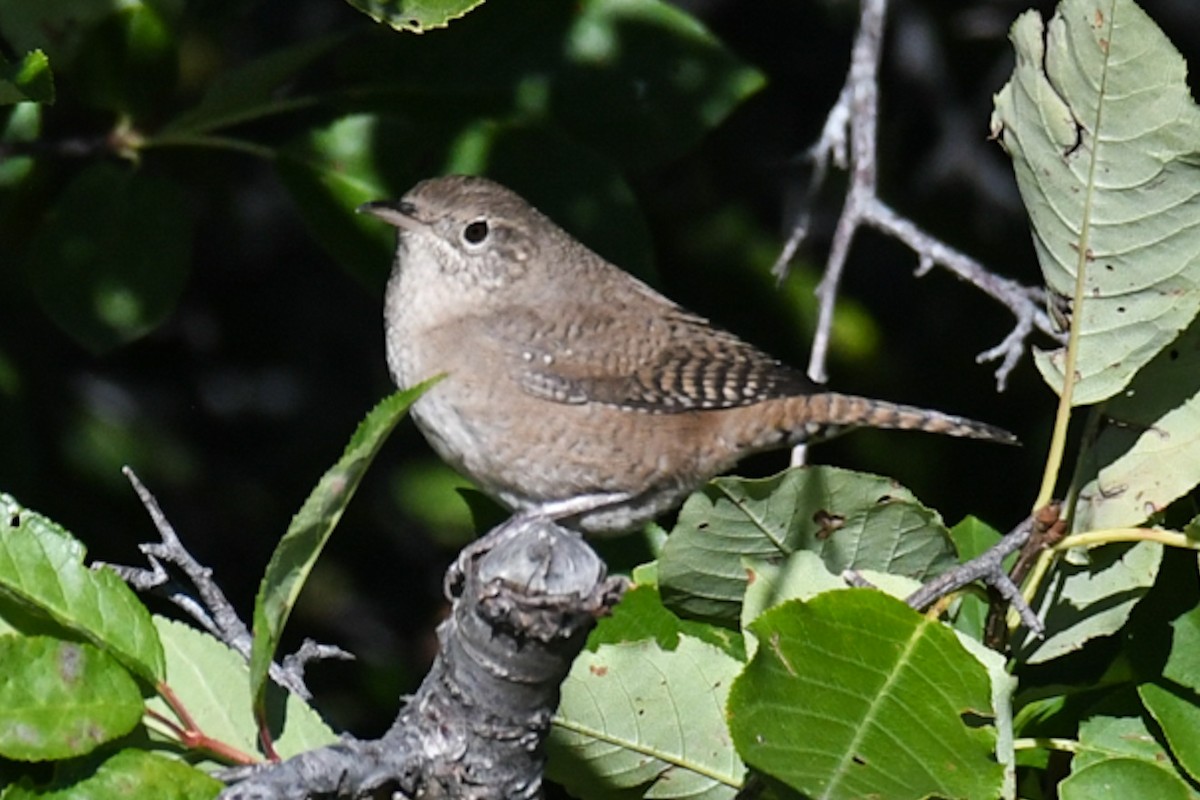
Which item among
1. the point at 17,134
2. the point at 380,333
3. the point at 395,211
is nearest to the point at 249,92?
the point at 395,211

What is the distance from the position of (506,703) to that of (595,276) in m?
1.67

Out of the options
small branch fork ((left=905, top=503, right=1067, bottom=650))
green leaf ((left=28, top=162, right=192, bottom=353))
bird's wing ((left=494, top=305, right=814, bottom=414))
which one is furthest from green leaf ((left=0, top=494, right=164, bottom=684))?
bird's wing ((left=494, top=305, right=814, bottom=414))

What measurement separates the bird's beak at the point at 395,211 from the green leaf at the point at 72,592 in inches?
46.3

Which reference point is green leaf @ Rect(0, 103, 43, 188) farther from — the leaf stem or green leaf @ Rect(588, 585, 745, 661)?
the leaf stem

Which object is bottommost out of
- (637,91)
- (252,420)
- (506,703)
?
(252,420)

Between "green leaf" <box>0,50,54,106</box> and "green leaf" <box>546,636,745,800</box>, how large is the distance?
949 mm

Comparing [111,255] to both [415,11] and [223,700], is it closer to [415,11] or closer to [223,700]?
[415,11]

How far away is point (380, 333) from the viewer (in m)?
4.88

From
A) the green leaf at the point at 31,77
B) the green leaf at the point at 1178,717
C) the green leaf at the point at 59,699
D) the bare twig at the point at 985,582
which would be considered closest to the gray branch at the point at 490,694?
the green leaf at the point at 59,699

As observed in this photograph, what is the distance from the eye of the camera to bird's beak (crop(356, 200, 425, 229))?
312 centimetres

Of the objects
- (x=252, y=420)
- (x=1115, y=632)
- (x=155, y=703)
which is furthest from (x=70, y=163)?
(x=1115, y=632)

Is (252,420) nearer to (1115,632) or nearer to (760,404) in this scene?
(760,404)

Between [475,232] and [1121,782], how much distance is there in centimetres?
188

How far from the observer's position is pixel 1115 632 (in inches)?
90.7
